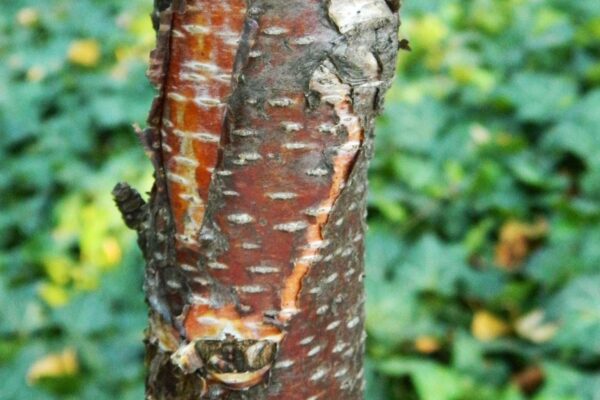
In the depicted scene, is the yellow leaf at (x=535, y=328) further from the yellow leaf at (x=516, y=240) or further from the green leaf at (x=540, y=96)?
the green leaf at (x=540, y=96)

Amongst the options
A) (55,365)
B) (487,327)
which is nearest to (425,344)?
(487,327)

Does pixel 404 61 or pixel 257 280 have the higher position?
pixel 404 61

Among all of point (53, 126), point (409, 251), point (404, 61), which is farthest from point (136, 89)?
point (409, 251)

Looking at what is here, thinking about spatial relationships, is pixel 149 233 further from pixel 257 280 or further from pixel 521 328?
pixel 521 328

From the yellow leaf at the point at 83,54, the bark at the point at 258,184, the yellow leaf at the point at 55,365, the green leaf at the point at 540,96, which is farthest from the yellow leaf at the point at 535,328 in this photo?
the yellow leaf at the point at 83,54

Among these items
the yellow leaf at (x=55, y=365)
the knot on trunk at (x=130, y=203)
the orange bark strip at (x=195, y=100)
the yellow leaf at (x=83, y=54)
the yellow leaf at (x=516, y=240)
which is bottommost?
the yellow leaf at (x=55, y=365)
